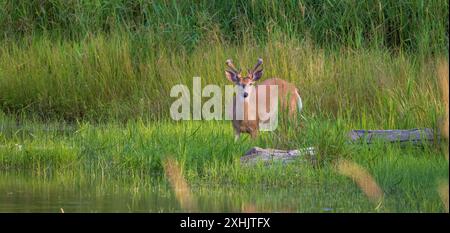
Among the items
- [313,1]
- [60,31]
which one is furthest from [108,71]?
[313,1]

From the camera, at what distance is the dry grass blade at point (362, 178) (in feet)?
29.4

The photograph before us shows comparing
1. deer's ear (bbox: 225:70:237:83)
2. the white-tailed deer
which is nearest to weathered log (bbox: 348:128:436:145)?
the white-tailed deer

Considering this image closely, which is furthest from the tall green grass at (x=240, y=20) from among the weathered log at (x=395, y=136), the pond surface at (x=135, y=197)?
the pond surface at (x=135, y=197)

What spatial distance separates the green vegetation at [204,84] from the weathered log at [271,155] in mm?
99

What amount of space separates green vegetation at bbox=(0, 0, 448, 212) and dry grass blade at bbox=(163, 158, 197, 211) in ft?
0.26

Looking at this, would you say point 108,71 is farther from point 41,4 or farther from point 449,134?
point 449,134

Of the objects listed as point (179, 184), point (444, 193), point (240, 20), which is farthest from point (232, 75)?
point (444, 193)

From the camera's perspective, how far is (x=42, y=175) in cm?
1051

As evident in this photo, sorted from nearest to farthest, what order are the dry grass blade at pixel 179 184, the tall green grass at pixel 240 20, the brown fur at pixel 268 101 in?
1. the dry grass blade at pixel 179 184
2. the brown fur at pixel 268 101
3. the tall green grass at pixel 240 20

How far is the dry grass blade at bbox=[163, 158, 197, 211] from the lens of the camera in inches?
343

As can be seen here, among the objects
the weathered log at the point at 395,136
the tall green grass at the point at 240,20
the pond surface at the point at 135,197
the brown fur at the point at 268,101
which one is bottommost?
the pond surface at the point at 135,197

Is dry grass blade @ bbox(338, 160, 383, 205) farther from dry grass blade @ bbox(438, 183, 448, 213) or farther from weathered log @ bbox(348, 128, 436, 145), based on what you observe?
weathered log @ bbox(348, 128, 436, 145)

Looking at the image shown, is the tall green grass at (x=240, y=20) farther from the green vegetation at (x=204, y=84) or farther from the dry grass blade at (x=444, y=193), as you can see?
the dry grass blade at (x=444, y=193)
